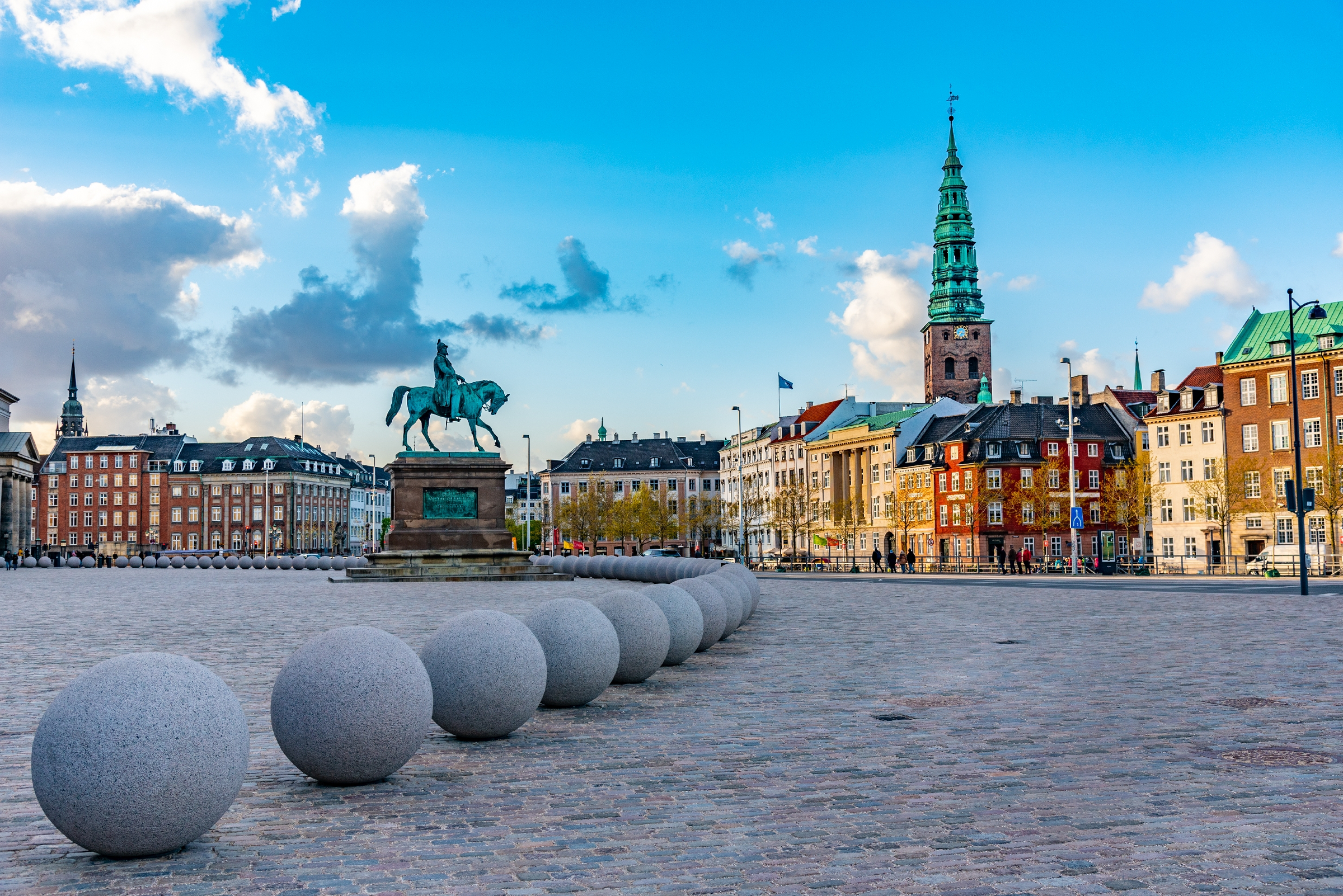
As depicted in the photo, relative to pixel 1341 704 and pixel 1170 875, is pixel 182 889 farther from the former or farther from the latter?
pixel 1341 704

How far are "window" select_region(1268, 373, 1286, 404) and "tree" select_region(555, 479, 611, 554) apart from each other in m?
82.7

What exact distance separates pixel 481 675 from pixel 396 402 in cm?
3935

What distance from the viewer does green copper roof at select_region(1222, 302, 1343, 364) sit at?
253 ft

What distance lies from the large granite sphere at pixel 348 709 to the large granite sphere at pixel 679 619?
6.99 metres

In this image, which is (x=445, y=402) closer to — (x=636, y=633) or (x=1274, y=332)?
(x=636, y=633)


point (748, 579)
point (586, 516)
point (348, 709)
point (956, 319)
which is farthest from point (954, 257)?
point (348, 709)

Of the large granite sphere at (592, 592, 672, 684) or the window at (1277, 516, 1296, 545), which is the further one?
the window at (1277, 516, 1296, 545)

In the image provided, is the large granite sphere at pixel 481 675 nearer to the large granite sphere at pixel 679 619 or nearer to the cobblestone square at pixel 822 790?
the cobblestone square at pixel 822 790

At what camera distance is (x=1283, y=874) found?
23.3 ft

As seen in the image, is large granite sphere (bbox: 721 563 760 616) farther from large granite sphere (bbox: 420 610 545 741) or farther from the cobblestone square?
large granite sphere (bbox: 420 610 545 741)

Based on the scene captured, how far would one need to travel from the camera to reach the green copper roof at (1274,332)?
77188 millimetres

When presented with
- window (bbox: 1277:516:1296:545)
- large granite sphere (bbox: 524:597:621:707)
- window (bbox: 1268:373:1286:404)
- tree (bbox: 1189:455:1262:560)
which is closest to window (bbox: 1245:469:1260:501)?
tree (bbox: 1189:455:1262:560)

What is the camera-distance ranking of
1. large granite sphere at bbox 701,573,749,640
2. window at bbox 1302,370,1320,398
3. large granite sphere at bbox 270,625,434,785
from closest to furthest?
large granite sphere at bbox 270,625,434,785, large granite sphere at bbox 701,573,749,640, window at bbox 1302,370,1320,398

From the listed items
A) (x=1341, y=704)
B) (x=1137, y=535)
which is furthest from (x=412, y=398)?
(x=1137, y=535)
